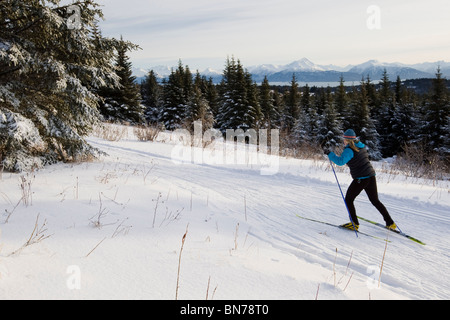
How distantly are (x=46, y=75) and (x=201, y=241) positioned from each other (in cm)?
495

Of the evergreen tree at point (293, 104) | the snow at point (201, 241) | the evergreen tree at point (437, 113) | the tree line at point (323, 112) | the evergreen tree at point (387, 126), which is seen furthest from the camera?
the evergreen tree at point (293, 104)

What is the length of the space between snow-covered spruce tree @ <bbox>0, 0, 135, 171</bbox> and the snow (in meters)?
0.66

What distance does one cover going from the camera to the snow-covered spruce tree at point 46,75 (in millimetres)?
5238

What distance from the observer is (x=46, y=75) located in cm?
580

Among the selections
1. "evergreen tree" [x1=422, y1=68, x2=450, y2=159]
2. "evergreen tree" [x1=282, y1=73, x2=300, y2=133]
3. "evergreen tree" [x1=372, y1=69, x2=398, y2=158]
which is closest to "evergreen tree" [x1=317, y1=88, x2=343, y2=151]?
"evergreen tree" [x1=422, y1=68, x2=450, y2=159]

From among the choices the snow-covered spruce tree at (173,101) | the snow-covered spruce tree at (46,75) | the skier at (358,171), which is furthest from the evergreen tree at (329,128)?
the snow-covered spruce tree at (46,75)

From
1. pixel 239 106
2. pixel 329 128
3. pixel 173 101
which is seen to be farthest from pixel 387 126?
pixel 173 101

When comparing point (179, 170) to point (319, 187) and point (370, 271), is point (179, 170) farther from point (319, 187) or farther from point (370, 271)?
point (370, 271)

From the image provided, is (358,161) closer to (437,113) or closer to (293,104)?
(437,113)

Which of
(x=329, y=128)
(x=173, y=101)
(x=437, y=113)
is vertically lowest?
(x=329, y=128)

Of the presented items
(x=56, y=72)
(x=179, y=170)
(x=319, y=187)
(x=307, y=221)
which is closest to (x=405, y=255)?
(x=307, y=221)

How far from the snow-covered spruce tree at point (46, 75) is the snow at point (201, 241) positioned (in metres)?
0.66

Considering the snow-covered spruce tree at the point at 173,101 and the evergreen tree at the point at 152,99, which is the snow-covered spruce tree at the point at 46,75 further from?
the evergreen tree at the point at 152,99

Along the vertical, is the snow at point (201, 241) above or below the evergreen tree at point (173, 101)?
below
